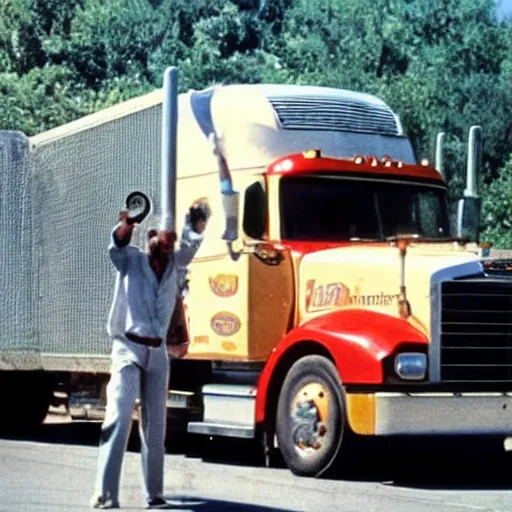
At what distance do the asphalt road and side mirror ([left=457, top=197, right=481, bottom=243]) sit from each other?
74.0 inches

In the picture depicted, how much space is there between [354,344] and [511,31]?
59513 mm

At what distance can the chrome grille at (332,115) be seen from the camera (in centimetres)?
1543

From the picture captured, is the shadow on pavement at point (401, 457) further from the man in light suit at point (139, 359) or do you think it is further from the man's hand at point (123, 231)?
the man's hand at point (123, 231)

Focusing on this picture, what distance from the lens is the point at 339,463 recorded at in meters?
13.4

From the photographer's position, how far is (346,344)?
44.0 ft

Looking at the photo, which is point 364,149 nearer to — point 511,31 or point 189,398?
point 189,398

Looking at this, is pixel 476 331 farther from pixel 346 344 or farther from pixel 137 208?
pixel 137 208

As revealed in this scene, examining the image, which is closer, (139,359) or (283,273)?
(139,359)

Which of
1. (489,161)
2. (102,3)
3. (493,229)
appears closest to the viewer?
(493,229)

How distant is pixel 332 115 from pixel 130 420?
552 centimetres

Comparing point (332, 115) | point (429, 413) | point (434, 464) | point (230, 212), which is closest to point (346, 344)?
point (429, 413)

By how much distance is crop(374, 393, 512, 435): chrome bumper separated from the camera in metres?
13.1

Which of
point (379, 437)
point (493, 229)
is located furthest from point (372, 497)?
point (493, 229)

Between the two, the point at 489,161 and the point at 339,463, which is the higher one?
the point at 489,161
